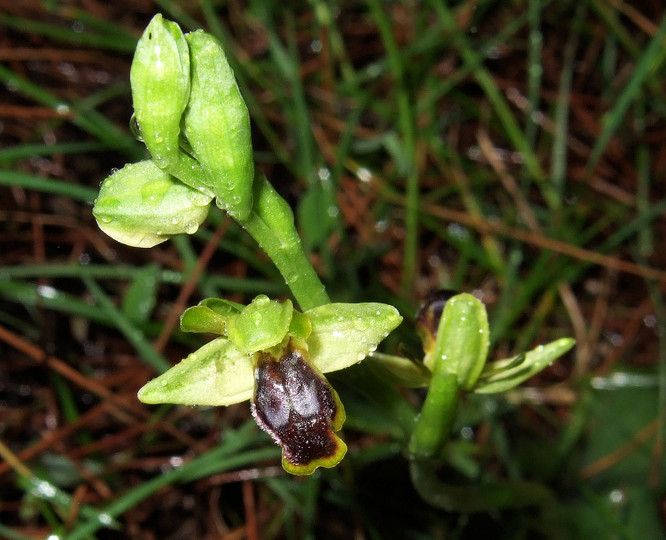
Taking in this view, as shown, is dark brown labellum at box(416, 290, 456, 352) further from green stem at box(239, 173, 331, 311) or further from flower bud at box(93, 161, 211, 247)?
flower bud at box(93, 161, 211, 247)

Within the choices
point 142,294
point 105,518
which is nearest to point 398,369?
point 105,518

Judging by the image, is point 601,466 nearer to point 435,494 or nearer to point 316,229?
point 435,494

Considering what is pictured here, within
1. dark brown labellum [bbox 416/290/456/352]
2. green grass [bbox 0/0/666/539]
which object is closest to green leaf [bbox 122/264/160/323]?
green grass [bbox 0/0/666/539]

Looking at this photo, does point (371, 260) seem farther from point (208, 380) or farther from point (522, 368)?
point (208, 380)

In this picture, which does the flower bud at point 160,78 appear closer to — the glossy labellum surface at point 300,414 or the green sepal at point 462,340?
the glossy labellum surface at point 300,414

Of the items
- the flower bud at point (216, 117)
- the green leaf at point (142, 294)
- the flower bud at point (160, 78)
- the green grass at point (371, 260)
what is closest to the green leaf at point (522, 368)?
the green grass at point (371, 260)

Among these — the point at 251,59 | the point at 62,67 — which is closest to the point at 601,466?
the point at 251,59
